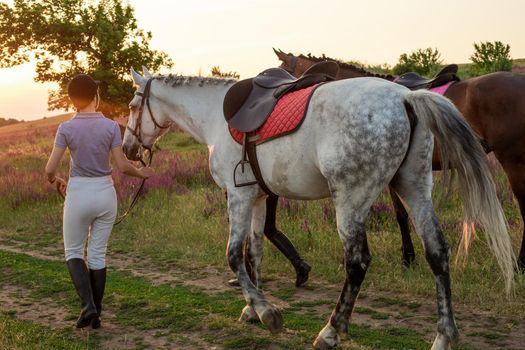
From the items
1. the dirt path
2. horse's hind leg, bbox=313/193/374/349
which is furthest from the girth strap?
the dirt path

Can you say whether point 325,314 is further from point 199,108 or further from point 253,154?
point 199,108

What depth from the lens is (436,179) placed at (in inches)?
410

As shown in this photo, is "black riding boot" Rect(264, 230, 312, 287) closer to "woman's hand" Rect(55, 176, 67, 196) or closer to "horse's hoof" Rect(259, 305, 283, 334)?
"horse's hoof" Rect(259, 305, 283, 334)

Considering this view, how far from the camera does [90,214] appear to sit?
4.89 meters

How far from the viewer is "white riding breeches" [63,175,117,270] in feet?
16.0

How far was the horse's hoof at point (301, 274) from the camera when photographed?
6230 mm

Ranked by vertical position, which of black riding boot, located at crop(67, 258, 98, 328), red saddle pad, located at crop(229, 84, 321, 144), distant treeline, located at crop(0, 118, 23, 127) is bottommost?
black riding boot, located at crop(67, 258, 98, 328)

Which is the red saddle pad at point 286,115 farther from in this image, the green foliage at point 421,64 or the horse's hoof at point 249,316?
the green foliage at point 421,64

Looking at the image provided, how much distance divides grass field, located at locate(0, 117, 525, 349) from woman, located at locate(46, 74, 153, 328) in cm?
49

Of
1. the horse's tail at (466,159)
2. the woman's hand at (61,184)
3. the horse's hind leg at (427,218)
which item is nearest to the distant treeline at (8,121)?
the woman's hand at (61,184)

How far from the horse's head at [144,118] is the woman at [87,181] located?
0.87 metres

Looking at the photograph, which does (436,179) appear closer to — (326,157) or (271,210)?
(271,210)

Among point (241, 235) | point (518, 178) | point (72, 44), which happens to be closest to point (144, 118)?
point (241, 235)

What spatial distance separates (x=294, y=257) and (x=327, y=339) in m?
2.10
